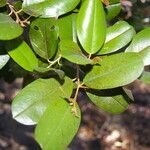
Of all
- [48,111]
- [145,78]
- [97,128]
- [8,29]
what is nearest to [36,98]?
[48,111]

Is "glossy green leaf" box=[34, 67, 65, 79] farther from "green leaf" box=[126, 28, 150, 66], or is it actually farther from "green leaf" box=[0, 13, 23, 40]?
"green leaf" box=[126, 28, 150, 66]

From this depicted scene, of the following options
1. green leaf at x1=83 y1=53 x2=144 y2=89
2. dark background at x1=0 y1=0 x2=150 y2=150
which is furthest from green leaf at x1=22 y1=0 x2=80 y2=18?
dark background at x1=0 y1=0 x2=150 y2=150

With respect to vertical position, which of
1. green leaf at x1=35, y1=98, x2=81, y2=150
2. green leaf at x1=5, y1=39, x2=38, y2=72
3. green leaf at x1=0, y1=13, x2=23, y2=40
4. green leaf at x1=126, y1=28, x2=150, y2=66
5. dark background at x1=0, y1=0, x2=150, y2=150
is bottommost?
dark background at x1=0, y1=0, x2=150, y2=150

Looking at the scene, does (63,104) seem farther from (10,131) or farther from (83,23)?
(10,131)

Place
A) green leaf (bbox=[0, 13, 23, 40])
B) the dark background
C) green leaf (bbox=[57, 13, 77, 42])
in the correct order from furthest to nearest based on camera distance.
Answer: the dark background
green leaf (bbox=[57, 13, 77, 42])
green leaf (bbox=[0, 13, 23, 40])

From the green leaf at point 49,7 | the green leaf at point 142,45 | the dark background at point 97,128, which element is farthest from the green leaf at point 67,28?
the dark background at point 97,128

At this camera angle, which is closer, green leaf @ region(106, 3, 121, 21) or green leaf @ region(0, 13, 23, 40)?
green leaf @ region(0, 13, 23, 40)

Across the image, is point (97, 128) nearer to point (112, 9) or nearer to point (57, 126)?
point (112, 9)
